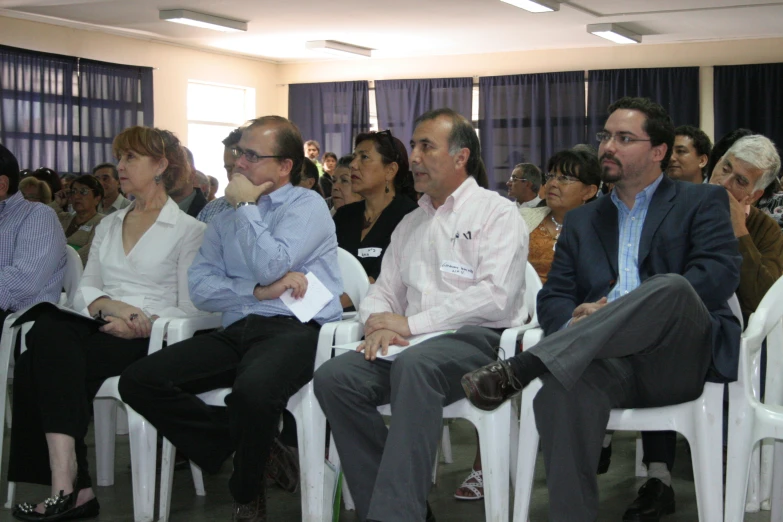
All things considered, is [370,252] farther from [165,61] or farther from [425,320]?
[165,61]

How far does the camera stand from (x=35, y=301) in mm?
3193

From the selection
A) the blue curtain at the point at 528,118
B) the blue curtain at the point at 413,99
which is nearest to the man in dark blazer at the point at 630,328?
the blue curtain at the point at 528,118

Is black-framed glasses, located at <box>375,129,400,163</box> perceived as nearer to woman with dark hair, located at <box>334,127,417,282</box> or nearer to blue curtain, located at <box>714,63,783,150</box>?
woman with dark hair, located at <box>334,127,417,282</box>

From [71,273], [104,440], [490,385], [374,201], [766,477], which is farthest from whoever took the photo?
[374,201]

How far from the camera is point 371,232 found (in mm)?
3508

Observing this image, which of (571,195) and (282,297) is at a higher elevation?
(571,195)

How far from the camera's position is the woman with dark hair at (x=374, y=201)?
348cm

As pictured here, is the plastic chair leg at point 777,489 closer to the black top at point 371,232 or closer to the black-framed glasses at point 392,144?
the black top at point 371,232

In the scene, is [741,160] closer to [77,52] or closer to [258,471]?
[258,471]

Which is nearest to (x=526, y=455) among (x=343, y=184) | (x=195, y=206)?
(x=195, y=206)

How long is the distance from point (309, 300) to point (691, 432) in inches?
46.7

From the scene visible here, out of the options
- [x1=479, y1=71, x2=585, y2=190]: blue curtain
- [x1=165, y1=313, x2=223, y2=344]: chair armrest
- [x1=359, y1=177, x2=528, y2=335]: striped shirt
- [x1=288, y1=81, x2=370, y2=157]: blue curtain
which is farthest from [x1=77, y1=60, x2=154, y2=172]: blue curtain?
[x1=359, y1=177, x2=528, y2=335]: striped shirt

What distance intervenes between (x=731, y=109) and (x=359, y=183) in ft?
27.6

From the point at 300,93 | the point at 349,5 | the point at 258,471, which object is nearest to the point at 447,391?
the point at 258,471
